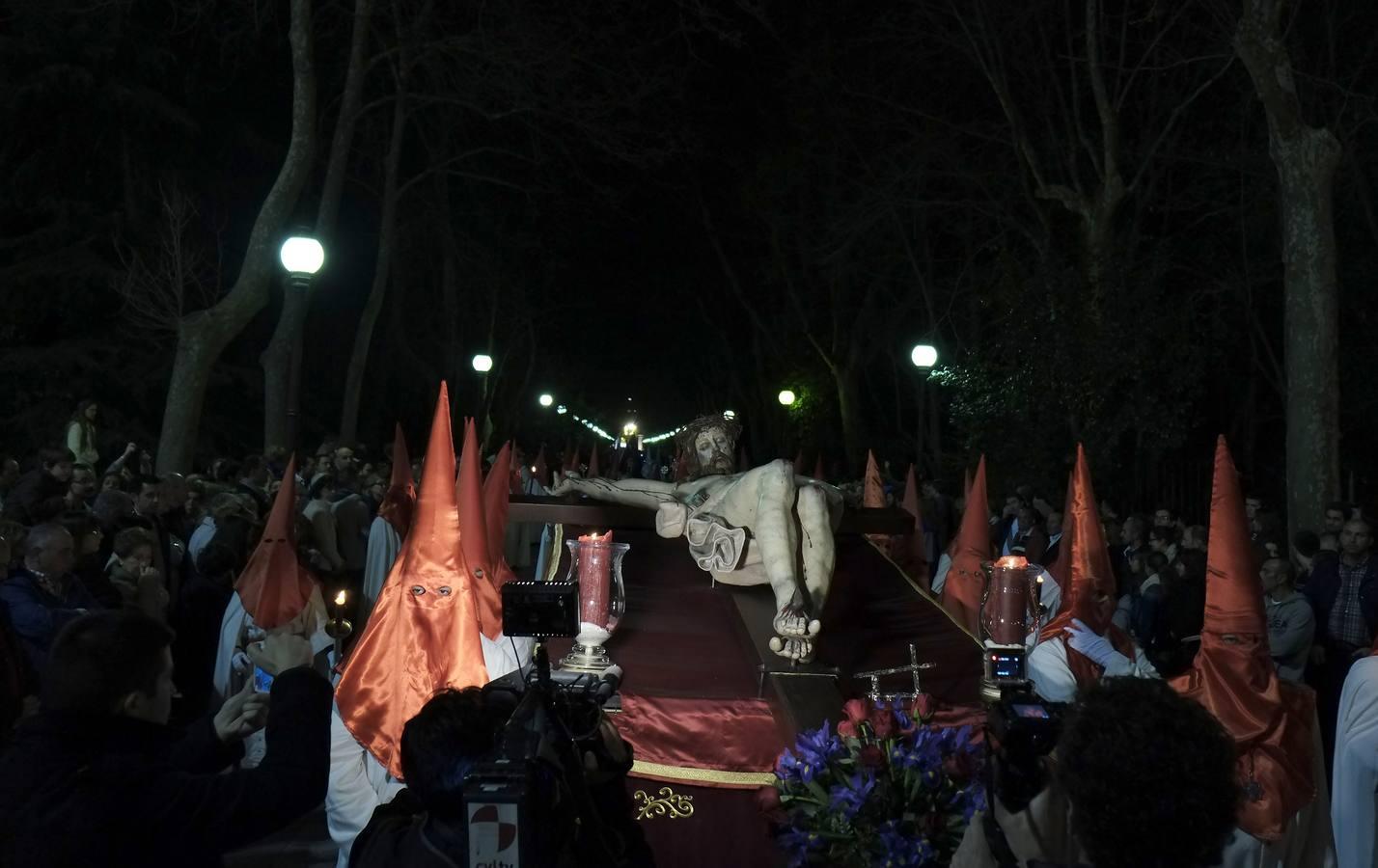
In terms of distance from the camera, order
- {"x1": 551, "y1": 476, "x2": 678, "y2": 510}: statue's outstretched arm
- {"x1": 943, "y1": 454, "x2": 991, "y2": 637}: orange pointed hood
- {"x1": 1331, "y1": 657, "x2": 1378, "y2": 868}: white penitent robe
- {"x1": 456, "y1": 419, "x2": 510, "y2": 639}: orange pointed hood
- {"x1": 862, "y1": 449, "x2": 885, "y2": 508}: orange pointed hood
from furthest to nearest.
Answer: {"x1": 862, "y1": 449, "x2": 885, "y2": 508}: orange pointed hood
{"x1": 943, "y1": 454, "x2": 991, "y2": 637}: orange pointed hood
{"x1": 551, "y1": 476, "x2": 678, "y2": 510}: statue's outstretched arm
{"x1": 456, "y1": 419, "x2": 510, "y2": 639}: orange pointed hood
{"x1": 1331, "y1": 657, "x2": 1378, "y2": 868}: white penitent robe

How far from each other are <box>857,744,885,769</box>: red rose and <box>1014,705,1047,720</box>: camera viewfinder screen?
1.58 m

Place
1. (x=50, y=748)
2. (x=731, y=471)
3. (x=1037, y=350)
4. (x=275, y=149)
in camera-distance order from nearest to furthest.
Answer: (x=50, y=748) < (x=731, y=471) < (x=1037, y=350) < (x=275, y=149)

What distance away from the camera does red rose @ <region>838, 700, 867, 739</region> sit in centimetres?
471

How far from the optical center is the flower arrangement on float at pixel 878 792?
440 cm

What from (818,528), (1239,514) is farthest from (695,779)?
(1239,514)

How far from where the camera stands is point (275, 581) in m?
7.38

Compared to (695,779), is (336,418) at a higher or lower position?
higher

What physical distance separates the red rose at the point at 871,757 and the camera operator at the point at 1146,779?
192 cm

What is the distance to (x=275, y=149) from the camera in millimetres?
27672

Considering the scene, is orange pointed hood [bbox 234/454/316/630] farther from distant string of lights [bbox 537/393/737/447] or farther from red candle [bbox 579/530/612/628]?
distant string of lights [bbox 537/393/737/447]

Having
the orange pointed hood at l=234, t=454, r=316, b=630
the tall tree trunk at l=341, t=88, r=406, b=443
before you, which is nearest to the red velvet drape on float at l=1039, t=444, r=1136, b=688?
the orange pointed hood at l=234, t=454, r=316, b=630

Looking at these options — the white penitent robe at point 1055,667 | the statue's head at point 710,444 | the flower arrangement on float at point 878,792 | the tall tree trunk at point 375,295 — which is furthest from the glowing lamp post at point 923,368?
the flower arrangement on float at point 878,792

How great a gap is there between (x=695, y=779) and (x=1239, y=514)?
2402 millimetres

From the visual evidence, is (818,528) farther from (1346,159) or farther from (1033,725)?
(1346,159)
